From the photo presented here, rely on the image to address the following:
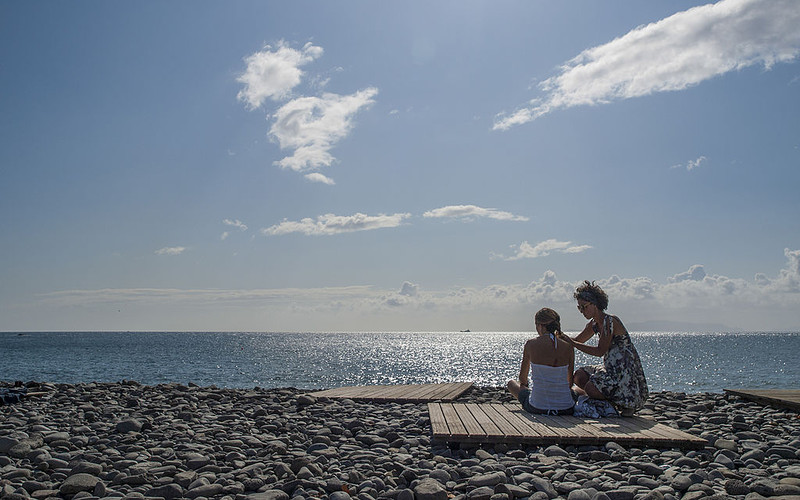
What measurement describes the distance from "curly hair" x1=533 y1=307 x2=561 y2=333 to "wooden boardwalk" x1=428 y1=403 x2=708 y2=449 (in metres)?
1.27

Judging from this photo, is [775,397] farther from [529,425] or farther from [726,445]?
[529,425]

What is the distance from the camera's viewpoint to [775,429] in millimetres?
8438

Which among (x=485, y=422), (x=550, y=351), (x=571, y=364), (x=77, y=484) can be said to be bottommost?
(x=77, y=484)

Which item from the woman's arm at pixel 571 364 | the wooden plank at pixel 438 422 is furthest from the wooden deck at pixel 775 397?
the wooden plank at pixel 438 422

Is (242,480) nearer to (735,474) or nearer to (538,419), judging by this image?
(538,419)

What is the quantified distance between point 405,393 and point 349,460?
5.60m

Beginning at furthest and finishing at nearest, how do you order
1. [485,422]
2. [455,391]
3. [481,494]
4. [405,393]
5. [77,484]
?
1. [455,391]
2. [405,393]
3. [485,422]
4. [77,484]
5. [481,494]

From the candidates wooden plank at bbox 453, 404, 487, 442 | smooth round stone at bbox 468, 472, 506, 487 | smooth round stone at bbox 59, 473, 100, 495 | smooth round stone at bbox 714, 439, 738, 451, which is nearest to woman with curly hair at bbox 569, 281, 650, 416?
smooth round stone at bbox 714, 439, 738, 451

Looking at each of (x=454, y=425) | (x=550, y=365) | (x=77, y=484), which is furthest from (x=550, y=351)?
(x=77, y=484)

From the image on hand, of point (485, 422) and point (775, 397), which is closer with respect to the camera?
point (485, 422)

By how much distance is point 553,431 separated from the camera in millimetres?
7078

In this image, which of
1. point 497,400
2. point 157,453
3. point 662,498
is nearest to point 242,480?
point 157,453

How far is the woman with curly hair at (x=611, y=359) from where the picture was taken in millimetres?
8193

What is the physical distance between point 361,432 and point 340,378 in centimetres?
3341
